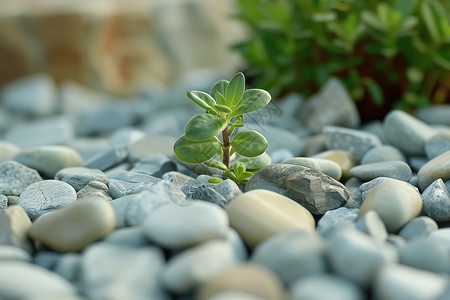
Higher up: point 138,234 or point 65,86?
point 138,234

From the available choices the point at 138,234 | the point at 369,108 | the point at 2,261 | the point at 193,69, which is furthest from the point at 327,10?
the point at 193,69

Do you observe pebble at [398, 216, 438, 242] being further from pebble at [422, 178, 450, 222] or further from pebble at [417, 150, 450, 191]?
pebble at [417, 150, 450, 191]

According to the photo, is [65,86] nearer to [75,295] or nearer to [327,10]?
[327,10]

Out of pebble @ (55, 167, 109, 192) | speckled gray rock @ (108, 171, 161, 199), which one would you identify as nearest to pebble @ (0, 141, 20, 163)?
pebble @ (55, 167, 109, 192)

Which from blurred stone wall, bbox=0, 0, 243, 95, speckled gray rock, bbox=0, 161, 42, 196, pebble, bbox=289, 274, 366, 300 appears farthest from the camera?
blurred stone wall, bbox=0, 0, 243, 95

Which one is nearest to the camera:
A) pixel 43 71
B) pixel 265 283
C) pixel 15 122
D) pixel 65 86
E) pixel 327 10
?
pixel 265 283

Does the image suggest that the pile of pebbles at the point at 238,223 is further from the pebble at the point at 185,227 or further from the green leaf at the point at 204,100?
the green leaf at the point at 204,100

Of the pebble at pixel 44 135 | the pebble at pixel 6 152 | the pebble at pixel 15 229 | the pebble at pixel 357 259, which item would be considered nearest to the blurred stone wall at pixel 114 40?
the pebble at pixel 44 135
